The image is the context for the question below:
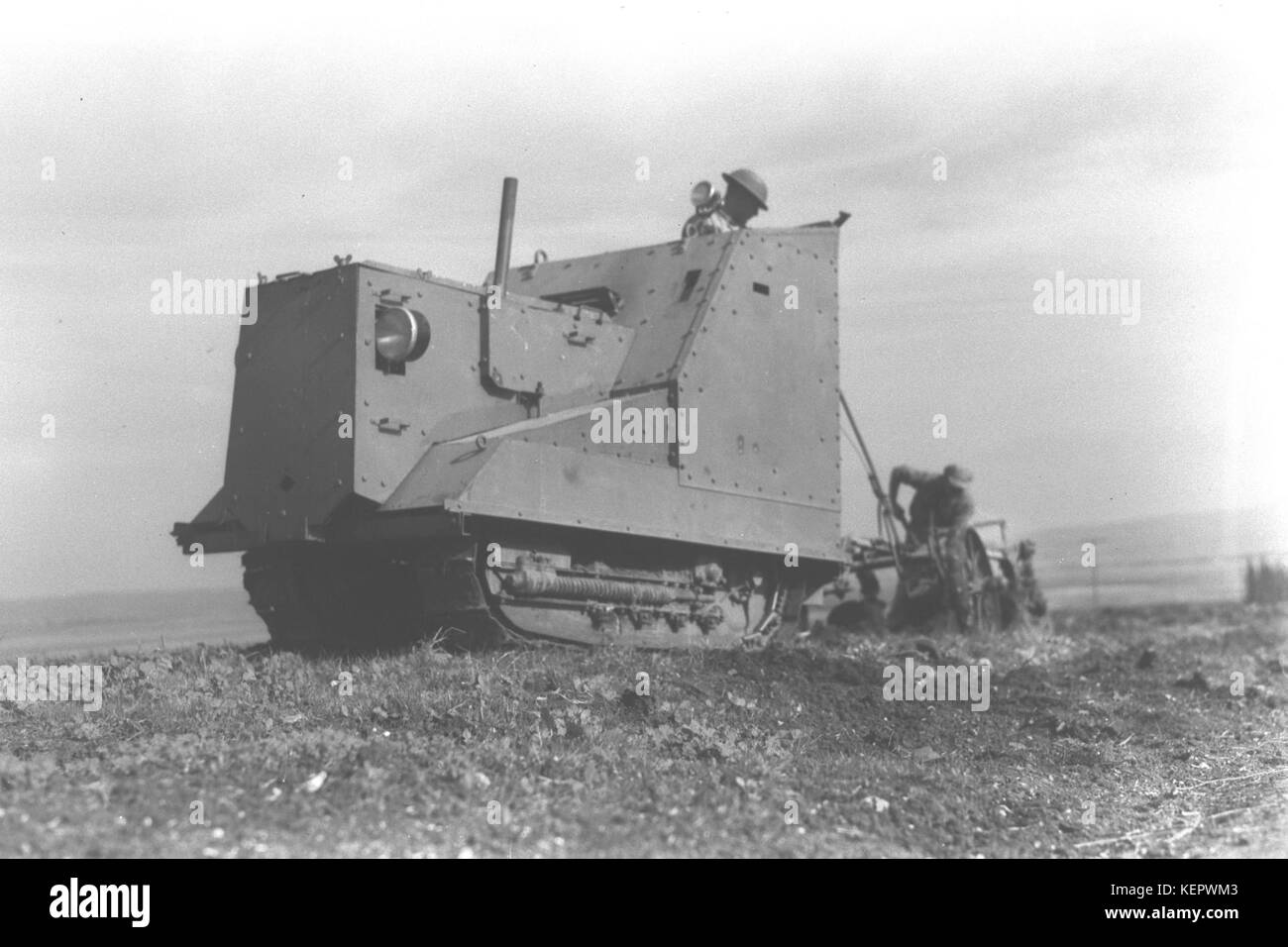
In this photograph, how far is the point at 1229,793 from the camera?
1055 cm

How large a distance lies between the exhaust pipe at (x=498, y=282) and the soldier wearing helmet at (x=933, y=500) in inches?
221

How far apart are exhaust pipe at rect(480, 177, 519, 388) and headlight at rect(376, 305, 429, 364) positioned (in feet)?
2.41

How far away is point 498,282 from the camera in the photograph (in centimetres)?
1388

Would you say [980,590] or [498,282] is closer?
[498,282]

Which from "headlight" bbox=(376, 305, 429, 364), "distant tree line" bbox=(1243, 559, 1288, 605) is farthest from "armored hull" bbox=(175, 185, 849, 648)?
"distant tree line" bbox=(1243, 559, 1288, 605)

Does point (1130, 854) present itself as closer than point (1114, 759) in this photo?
Yes

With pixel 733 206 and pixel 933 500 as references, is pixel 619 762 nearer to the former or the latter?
pixel 733 206

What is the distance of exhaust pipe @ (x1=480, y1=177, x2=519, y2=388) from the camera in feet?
43.4

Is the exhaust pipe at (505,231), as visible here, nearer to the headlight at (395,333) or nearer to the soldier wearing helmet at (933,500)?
the headlight at (395,333)

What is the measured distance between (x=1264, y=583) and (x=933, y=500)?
39.8ft

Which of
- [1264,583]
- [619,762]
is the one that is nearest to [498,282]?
[619,762]

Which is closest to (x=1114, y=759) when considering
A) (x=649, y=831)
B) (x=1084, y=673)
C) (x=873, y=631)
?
(x=1084, y=673)
